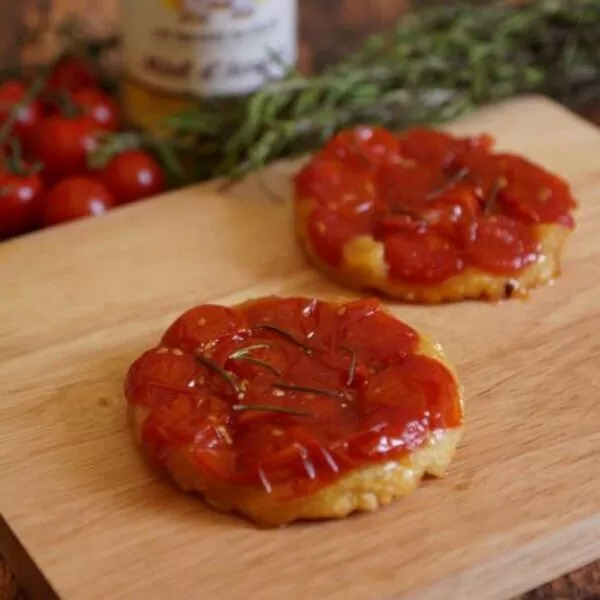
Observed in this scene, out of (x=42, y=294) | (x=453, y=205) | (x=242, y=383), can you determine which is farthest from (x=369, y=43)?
(x=242, y=383)

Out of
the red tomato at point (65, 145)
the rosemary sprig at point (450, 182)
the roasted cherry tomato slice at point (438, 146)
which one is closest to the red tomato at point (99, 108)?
the red tomato at point (65, 145)

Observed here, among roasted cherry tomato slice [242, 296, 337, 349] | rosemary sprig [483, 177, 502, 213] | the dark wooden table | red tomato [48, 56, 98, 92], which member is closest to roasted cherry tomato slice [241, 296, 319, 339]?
roasted cherry tomato slice [242, 296, 337, 349]

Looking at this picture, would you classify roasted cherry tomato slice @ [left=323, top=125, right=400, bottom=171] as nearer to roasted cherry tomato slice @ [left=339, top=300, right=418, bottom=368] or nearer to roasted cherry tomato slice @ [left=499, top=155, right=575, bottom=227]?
roasted cherry tomato slice @ [left=499, top=155, right=575, bottom=227]

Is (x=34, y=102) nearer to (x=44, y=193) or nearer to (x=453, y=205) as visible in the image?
(x=44, y=193)

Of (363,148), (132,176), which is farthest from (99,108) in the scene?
(363,148)

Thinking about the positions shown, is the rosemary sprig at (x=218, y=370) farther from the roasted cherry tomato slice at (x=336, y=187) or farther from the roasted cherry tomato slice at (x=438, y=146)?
the roasted cherry tomato slice at (x=438, y=146)

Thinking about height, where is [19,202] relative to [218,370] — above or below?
below

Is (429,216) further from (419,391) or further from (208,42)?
(208,42)
